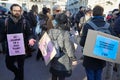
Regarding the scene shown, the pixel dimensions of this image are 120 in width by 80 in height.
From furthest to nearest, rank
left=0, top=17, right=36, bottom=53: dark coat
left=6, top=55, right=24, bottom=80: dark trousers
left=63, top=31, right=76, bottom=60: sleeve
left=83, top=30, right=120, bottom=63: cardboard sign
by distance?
left=6, top=55, right=24, bottom=80: dark trousers
left=0, top=17, right=36, bottom=53: dark coat
left=63, top=31, right=76, bottom=60: sleeve
left=83, top=30, right=120, bottom=63: cardboard sign

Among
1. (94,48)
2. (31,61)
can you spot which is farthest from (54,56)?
(31,61)

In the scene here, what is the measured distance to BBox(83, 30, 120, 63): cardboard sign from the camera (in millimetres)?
5684

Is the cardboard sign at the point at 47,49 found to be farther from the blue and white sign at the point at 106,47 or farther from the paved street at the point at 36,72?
the paved street at the point at 36,72

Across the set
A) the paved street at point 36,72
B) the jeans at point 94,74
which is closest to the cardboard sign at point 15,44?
the jeans at point 94,74

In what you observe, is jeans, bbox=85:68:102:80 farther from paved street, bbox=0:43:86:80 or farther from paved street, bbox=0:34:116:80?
paved street, bbox=0:43:86:80

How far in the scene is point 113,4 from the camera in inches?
1980

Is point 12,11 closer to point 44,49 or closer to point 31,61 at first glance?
point 44,49

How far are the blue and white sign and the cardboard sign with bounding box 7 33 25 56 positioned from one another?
163 cm

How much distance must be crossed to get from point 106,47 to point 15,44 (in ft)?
6.15

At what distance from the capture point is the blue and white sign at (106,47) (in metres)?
5.70

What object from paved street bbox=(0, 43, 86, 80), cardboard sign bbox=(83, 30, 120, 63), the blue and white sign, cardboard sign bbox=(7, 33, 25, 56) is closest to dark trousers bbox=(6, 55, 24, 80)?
cardboard sign bbox=(7, 33, 25, 56)

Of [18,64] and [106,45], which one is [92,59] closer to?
[106,45]

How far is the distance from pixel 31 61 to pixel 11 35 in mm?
4406

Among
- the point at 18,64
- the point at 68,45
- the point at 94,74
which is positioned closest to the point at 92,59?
the point at 94,74
